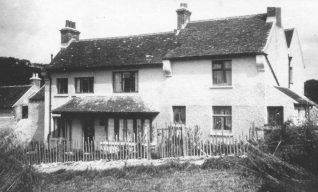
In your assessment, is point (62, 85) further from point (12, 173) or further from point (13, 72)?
point (13, 72)

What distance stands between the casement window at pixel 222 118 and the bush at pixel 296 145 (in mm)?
→ 15554

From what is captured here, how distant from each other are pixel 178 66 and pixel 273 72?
5.94m

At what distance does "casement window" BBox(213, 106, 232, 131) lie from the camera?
19781 millimetres

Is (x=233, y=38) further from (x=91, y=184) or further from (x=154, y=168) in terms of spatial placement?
(x=91, y=184)

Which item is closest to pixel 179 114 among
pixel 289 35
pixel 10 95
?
pixel 289 35

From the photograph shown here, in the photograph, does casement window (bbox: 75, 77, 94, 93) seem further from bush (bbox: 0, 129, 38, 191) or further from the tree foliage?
the tree foliage

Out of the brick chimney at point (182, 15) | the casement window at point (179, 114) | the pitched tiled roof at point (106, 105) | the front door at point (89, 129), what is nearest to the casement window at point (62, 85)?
the pitched tiled roof at point (106, 105)

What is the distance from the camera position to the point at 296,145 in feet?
13.4

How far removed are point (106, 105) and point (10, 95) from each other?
2253cm

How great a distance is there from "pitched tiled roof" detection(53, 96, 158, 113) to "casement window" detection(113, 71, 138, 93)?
64 centimetres

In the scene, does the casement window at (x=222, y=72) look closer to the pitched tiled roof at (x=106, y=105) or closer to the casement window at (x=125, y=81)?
the pitched tiled roof at (x=106, y=105)

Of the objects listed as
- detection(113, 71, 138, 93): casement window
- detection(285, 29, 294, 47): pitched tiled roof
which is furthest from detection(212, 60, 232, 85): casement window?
detection(285, 29, 294, 47): pitched tiled roof

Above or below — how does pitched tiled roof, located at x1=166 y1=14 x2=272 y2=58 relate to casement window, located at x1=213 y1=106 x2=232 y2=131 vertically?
above

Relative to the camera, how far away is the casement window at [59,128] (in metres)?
24.5
